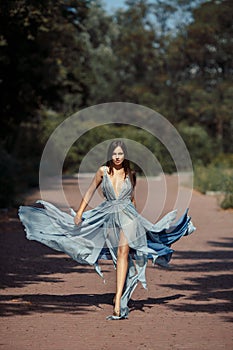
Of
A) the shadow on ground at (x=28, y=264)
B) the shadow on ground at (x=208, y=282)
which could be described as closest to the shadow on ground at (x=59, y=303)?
the shadow on ground at (x=208, y=282)

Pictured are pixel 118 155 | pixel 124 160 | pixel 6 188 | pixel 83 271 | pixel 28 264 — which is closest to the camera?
pixel 118 155

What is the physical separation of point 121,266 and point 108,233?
1.77 feet

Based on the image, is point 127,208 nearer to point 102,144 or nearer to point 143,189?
point 143,189

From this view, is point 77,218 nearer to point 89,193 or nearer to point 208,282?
point 89,193

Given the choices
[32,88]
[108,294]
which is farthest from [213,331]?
[32,88]

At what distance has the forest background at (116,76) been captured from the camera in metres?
28.2

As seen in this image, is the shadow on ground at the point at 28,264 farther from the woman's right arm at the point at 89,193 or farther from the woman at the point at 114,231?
the woman's right arm at the point at 89,193

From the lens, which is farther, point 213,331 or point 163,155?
point 163,155

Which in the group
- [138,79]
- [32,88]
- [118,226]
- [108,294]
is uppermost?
[138,79]

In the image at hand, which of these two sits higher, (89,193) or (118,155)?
(118,155)

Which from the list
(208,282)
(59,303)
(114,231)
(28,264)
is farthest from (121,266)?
(28,264)

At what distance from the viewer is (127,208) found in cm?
888

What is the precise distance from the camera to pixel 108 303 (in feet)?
30.9

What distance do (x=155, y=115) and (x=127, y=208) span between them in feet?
157
